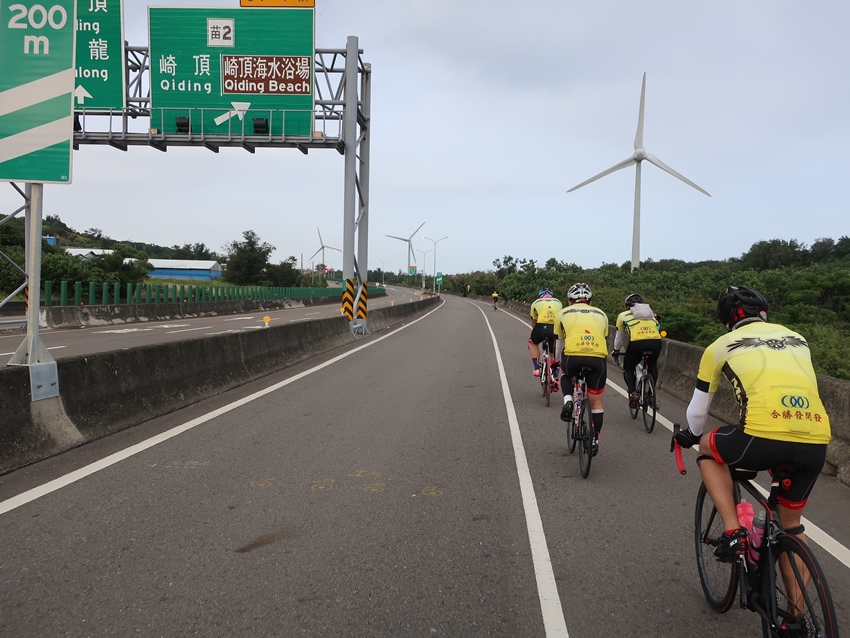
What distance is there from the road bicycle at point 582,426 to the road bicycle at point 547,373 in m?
3.22

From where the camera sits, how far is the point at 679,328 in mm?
23344

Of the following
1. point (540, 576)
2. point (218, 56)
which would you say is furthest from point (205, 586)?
point (218, 56)

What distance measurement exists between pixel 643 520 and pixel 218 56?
1857 centimetres

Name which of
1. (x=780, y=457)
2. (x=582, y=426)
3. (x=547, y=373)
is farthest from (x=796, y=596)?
(x=547, y=373)

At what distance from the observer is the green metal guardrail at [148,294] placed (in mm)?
28655

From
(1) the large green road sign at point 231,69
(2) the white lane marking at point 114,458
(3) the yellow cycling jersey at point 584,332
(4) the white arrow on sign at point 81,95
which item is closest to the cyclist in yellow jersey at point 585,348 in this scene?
(3) the yellow cycling jersey at point 584,332

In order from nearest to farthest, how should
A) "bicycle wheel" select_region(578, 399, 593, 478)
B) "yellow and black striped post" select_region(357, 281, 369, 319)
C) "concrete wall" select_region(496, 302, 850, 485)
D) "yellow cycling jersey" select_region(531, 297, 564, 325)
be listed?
"bicycle wheel" select_region(578, 399, 593, 478) → "concrete wall" select_region(496, 302, 850, 485) → "yellow cycling jersey" select_region(531, 297, 564, 325) → "yellow and black striped post" select_region(357, 281, 369, 319)

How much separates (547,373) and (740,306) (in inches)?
293

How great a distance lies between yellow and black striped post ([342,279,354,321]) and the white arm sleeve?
62.5 ft

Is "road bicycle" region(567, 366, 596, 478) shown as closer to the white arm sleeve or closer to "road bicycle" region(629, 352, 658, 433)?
"road bicycle" region(629, 352, 658, 433)

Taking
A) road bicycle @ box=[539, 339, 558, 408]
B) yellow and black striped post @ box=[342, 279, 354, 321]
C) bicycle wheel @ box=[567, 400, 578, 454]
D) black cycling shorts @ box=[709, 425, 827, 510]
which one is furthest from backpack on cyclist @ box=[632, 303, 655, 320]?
yellow and black striped post @ box=[342, 279, 354, 321]

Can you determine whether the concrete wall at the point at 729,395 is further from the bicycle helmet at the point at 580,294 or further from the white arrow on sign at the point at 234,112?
the white arrow on sign at the point at 234,112

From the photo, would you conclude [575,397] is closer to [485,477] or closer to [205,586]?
[485,477]

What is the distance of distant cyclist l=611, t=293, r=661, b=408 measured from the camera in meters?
9.68
